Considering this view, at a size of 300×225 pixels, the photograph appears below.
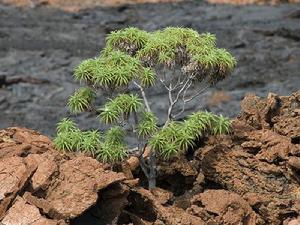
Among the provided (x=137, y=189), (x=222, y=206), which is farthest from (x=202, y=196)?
(x=137, y=189)

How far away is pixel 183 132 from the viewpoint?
1091 cm

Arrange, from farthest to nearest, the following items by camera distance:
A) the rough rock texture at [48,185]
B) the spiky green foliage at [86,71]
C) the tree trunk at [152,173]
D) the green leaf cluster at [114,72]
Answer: the tree trunk at [152,173], the spiky green foliage at [86,71], the green leaf cluster at [114,72], the rough rock texture at [48,185]

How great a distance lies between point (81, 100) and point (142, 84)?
1.05m

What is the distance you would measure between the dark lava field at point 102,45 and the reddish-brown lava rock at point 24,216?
47.5 ft

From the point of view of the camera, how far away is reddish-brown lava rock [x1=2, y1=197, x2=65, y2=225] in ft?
28.3

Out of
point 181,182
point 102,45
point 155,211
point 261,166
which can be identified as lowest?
point 102,45

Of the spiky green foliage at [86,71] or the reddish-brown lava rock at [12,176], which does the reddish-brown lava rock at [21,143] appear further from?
the spiky green foliage at [86,71]

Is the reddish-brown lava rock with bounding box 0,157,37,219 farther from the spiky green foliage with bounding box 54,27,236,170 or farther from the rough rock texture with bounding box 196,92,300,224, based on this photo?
the rough rock texture with bounding box 196,92,300,224

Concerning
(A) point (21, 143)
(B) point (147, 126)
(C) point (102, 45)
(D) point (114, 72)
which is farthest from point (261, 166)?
(C) point (102, 45)

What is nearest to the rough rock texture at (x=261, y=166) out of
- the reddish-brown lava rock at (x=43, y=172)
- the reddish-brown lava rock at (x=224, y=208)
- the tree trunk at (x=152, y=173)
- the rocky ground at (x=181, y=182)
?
the rocky ground at (x=181, y=182)

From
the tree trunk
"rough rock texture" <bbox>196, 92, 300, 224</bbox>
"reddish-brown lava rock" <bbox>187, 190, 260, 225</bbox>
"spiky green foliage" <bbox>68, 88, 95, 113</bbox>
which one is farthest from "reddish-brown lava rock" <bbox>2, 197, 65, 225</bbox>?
"rough rock texture" <bbox>196, 92, 300, 224</bbox>

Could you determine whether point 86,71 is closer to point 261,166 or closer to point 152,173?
point 152,173

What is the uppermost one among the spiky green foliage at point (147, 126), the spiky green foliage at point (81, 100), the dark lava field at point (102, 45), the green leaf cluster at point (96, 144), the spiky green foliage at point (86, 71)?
the spiky green foliage at point (86, 71)

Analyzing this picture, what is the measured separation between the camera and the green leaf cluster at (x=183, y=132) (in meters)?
10.8
